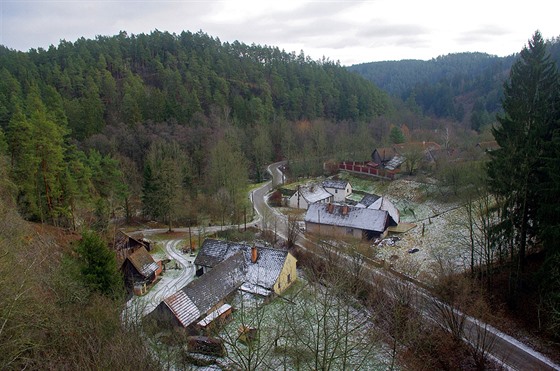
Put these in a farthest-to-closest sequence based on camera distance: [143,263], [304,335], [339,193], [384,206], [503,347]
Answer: [339,193]
[384,206]
[143,263]
[503,347]
[304,335]

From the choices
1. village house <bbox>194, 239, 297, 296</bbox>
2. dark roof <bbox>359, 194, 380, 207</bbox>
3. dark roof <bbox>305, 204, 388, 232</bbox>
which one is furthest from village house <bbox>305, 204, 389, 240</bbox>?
village house <bbox>194, 239, 297, 296</bbox>

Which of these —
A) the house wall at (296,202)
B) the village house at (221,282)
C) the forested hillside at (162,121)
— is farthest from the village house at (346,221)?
the village house at (221,282)

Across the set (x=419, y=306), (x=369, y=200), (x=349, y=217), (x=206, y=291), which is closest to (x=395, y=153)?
(x=369, y=200)

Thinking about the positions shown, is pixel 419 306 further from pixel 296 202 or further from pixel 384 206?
pixel 296 202

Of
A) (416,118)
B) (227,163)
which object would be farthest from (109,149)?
(416,118)

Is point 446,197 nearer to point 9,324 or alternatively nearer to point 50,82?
point 9,324

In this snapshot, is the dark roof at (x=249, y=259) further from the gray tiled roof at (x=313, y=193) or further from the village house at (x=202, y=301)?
the gray tiled roof at (x=313, y=193)
